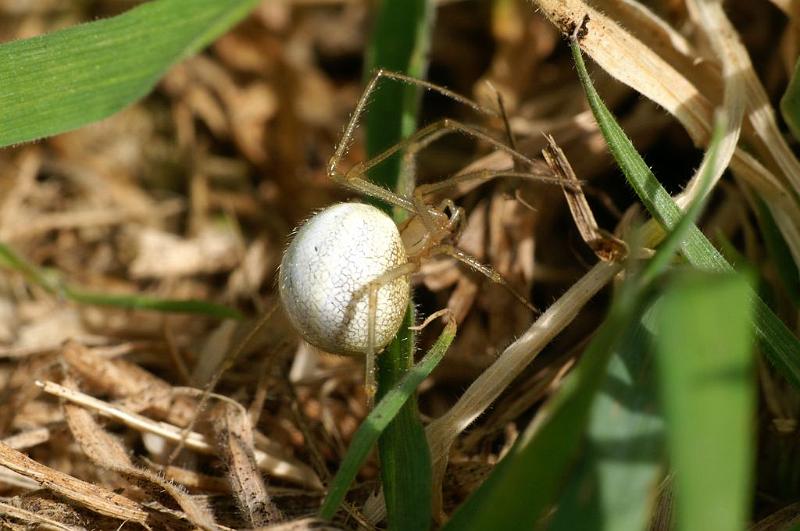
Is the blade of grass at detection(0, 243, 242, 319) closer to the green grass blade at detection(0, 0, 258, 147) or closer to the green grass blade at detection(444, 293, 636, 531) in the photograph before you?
the green grass blade at detection(0, 0, 258, 147)

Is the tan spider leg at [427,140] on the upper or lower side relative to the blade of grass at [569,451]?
upper

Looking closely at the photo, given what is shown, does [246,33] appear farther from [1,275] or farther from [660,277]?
[660,277]

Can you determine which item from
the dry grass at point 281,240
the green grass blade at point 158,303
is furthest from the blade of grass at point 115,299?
the dry grass at point 281,240

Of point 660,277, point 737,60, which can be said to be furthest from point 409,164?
point 660,277

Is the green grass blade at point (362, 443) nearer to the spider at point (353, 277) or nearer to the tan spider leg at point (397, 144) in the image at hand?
the spider at point (353, 277)

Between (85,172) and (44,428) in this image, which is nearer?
(44,428)

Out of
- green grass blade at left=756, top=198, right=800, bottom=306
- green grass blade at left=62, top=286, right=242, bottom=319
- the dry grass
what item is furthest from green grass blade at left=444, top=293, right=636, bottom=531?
green grass blade at left=62, top=286, right=242, bottom=319
